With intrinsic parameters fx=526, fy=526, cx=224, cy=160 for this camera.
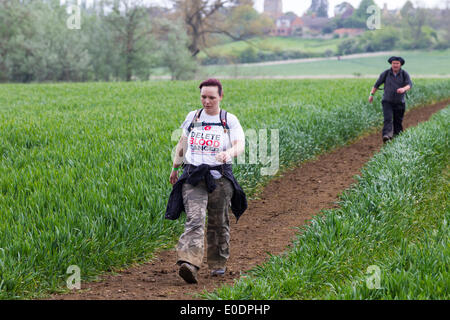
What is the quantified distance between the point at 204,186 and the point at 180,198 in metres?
0.29

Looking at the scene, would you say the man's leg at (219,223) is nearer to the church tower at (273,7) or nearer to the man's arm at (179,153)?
the man's arm at (179,153)

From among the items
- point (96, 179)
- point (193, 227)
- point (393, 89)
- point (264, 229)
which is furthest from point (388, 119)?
point (193, 227)

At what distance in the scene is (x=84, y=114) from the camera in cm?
1314

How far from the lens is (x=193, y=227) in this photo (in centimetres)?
486

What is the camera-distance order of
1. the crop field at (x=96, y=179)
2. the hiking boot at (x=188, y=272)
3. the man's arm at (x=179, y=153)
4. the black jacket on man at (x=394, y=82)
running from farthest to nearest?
the black jacket on man at (x=394, y=82) → the man's arm at (x=179, y=153) → the crop field at (x=96, y=179) → the hiking boot at (x=188, y=272)

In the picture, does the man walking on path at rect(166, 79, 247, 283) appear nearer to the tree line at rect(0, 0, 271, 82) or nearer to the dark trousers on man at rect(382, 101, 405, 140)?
A: the dark trousers on man at rect(382, 101, 405, 140)

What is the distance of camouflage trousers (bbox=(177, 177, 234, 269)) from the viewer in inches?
188

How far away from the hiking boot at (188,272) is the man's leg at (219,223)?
1.52 feet

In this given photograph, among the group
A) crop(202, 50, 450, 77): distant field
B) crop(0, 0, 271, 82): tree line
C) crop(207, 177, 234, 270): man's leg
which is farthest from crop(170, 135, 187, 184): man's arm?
crop(202, 50, 450, 77): distant field

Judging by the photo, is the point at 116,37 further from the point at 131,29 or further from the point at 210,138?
the point at 210,138

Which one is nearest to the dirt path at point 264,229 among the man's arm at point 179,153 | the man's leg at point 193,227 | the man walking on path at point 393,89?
the man's leg at point 193,227

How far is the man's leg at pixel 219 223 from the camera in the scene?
507 cm

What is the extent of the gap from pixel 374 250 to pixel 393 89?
7.32m

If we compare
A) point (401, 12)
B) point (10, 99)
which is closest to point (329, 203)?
point (10, 99)
